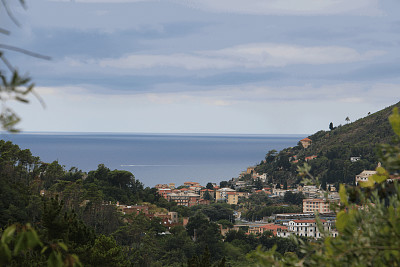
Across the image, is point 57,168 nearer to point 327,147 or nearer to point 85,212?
point 85,212

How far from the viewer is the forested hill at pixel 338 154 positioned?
2825 inches

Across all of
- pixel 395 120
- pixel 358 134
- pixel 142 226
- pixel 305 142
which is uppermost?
pixel 358 134

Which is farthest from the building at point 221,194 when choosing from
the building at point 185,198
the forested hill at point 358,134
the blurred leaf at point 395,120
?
the blurred leaf at point 395,120

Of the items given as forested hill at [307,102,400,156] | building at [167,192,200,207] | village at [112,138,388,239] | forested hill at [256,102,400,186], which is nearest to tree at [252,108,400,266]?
village at [112,138,388,239]

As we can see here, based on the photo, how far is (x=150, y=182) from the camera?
83.2 m

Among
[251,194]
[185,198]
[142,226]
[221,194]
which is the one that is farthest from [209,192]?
[142,226]

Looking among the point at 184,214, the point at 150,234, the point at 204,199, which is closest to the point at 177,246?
the point at 150,234

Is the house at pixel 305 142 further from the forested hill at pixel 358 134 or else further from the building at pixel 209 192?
the building at pixel 209 192

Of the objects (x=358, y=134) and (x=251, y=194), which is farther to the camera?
(x=358, y=134)

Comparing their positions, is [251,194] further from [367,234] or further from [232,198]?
[367,234]

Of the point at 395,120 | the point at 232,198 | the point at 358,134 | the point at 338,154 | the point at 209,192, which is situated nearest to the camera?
the point at 395,120

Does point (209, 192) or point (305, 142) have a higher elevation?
point (305, 142)

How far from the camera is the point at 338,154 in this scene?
7938cm

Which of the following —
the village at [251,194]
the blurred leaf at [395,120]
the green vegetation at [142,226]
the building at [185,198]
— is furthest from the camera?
the building at [185,198]
